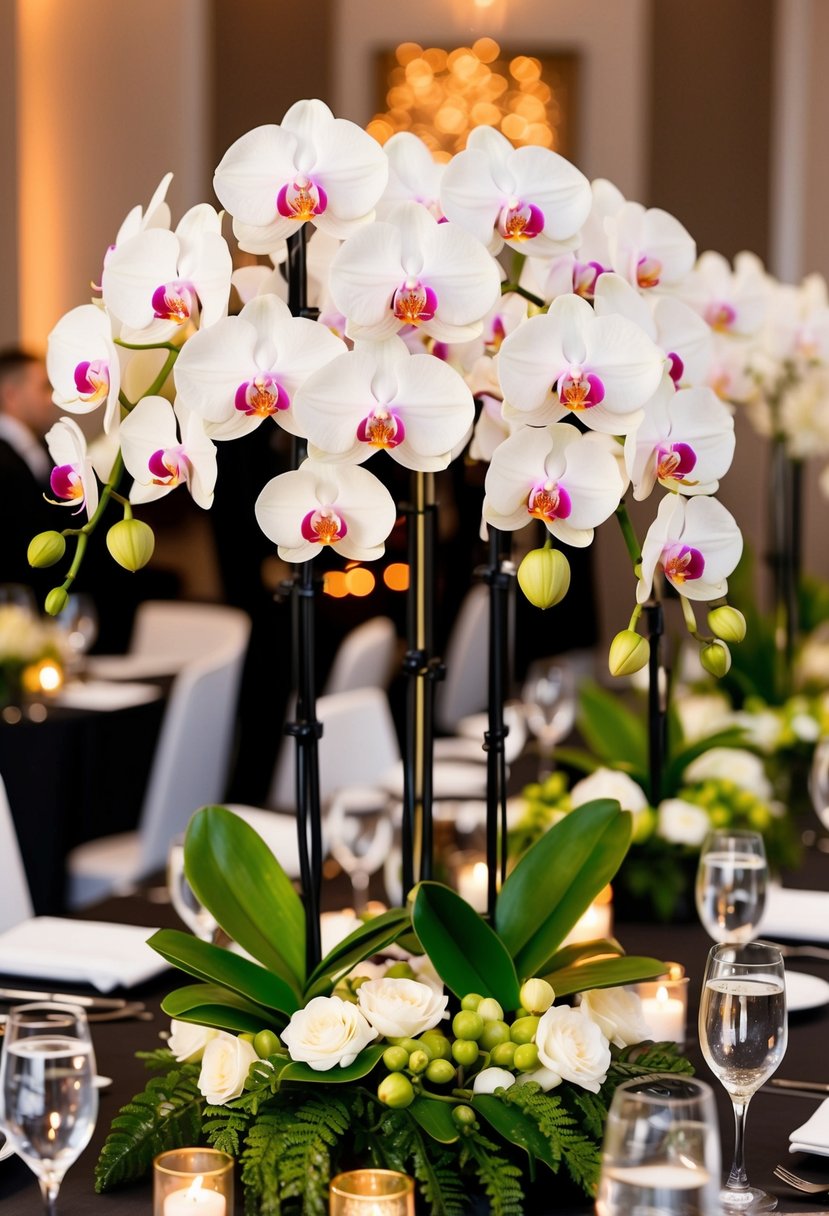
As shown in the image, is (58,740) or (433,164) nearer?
(433,164)

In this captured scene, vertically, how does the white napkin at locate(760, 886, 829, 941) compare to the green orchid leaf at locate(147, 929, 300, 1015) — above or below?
below

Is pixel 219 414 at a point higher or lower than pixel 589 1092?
higher

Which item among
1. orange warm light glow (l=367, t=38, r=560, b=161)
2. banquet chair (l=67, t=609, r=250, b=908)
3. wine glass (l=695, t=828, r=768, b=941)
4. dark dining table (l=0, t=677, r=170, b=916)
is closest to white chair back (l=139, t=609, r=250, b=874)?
banquet chair (l=67, t=609, r=250, b=908)

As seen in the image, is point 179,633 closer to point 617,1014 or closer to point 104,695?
point 104,695

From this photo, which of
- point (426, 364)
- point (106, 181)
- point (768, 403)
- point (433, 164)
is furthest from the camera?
point (106, 181)

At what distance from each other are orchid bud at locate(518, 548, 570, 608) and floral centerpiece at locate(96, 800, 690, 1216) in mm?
246

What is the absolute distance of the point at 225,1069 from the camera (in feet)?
3.91

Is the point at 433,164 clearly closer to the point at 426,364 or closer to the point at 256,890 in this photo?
the point at 426,364

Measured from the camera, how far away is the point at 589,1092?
1198 mm

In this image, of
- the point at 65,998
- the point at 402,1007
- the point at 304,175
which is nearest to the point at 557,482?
the point at 304,175

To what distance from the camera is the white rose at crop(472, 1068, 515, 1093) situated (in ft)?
3.86

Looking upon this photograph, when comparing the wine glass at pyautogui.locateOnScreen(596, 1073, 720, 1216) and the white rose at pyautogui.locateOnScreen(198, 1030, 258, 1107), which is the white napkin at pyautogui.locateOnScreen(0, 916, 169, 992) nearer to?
the white rose at pyautogui.locateOnScreen(198, 1030, 258, 1107)

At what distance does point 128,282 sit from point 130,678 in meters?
3.12

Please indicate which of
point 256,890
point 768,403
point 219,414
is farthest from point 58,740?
point 219,414
